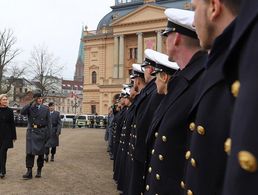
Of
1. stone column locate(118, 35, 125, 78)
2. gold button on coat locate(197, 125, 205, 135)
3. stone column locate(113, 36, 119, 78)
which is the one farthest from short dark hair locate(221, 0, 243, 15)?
stone column locate(113, 36, 119, 78)

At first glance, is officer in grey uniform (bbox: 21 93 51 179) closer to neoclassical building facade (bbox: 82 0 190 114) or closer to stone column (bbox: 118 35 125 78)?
neoclassical building facade (bbox: 82 0 190 114)

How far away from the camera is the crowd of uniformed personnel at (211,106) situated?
1.16 m

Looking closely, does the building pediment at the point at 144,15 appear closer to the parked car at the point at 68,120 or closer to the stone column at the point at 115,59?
the stone column at the point at 115,59

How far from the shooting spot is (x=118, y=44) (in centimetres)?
6481

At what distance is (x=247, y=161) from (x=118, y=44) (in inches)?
2531

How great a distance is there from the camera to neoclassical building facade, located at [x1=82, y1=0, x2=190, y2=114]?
198 feet

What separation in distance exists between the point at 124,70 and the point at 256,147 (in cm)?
6348

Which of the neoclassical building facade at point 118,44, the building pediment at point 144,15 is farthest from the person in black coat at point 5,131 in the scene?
the building pediment at point 144,15

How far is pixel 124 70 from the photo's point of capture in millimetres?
64438

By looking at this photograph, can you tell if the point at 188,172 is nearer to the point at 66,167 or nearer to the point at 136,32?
the point at 66,167

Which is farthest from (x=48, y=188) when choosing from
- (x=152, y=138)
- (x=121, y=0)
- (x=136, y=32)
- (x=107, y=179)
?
(x=121, y=0)

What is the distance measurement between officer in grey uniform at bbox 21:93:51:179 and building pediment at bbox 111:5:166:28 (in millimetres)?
50030

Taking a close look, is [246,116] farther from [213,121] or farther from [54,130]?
[54,130]

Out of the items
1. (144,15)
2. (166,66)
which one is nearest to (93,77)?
(144,15)
